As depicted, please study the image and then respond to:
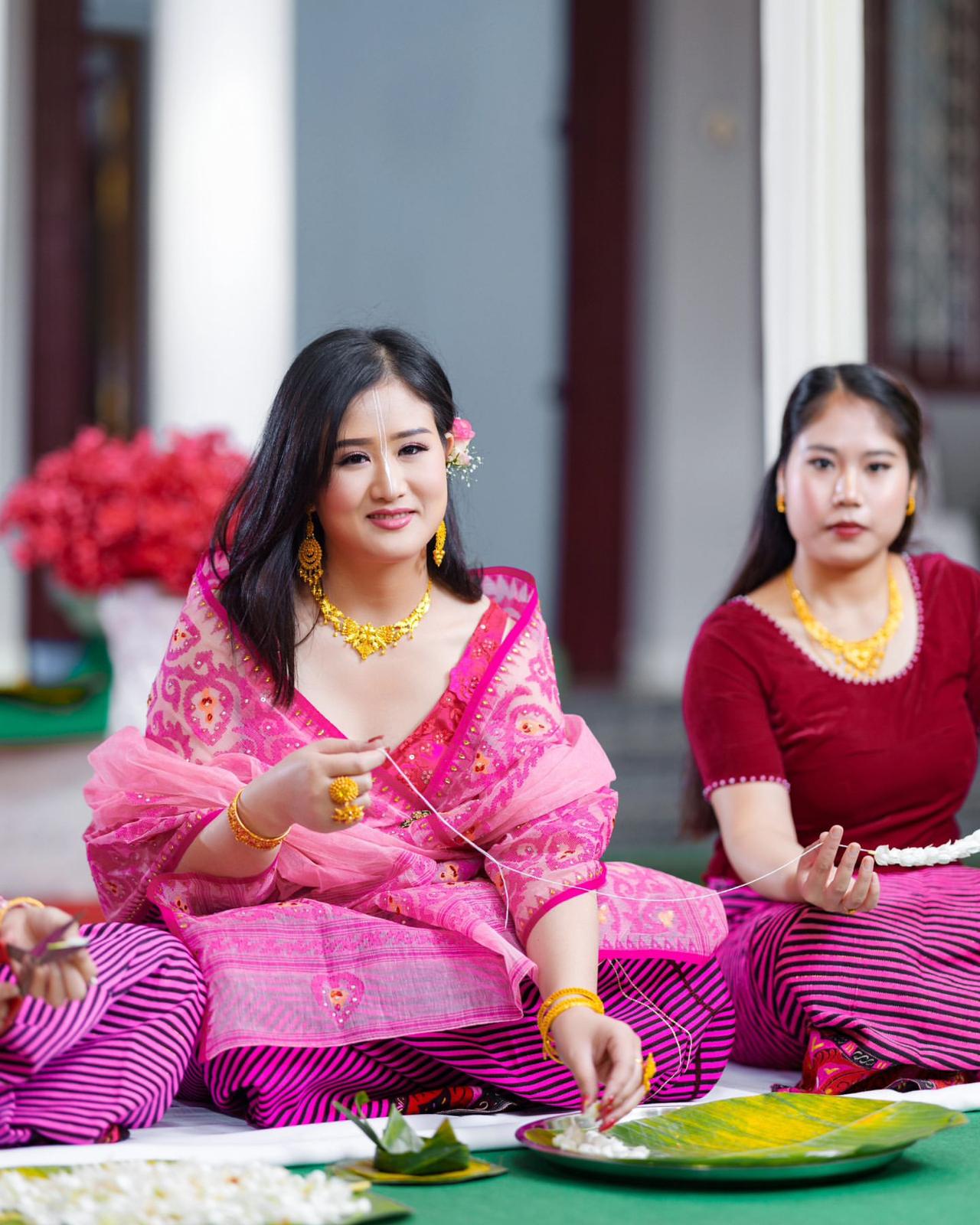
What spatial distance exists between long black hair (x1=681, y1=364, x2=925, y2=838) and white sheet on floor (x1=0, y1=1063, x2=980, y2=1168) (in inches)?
22.5

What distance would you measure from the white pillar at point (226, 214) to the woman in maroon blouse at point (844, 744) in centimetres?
290

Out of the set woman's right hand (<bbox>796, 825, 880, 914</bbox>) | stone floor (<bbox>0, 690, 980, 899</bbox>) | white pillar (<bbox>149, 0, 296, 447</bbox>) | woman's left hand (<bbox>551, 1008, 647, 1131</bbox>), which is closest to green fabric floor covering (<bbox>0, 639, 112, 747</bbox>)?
stone floor (<bbox>0, 690, 980, 899</bbox>)

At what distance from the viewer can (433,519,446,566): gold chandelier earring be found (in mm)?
2197

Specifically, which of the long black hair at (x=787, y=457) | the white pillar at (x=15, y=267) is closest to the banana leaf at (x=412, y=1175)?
the long black hair at (x=787, y=457)

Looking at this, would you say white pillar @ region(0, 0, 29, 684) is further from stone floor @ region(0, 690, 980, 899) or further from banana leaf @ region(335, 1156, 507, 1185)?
banana leaf @ region(335, 1156, 507, 1185)

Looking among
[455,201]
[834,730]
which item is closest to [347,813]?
[834,730]

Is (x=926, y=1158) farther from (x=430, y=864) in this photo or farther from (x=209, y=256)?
(x=209, y=256)

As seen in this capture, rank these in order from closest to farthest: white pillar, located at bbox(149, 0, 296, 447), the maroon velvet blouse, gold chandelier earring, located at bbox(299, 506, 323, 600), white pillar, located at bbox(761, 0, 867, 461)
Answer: gold chandelier earring, located at bbox(299, 506, 323, 600), the maroon velvet blouse, white pillar, located at bbox(761, 0, 867, 461), white pillar, located at bbox(149, 0, 296, 447)

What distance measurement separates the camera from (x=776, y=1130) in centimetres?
180

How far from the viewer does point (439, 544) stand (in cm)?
220

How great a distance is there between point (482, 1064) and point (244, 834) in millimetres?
410

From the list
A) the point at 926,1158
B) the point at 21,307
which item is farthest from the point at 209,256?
the point at 926,1158

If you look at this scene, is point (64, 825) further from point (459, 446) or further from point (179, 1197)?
point (179, 1197)

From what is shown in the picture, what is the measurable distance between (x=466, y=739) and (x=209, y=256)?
11.2ft
